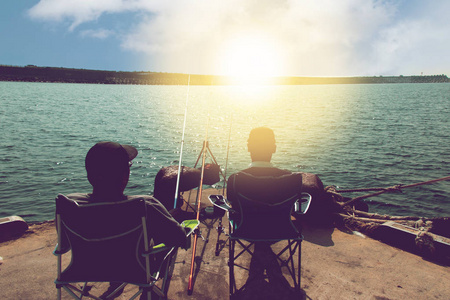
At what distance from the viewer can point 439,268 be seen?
4152mm

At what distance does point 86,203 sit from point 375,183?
14.7 m

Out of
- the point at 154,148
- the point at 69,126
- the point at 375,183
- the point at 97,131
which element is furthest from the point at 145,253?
the point at 69,126

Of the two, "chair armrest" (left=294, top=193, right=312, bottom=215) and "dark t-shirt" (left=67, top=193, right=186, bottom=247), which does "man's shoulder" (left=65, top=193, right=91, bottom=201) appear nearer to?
"dark t-shirt" (left=67, top=193, right=186, bottom=247)

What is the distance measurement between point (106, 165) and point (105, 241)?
2.14 feet

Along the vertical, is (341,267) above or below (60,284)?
below

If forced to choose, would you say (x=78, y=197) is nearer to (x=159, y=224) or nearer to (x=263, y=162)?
(x=159, y=224)

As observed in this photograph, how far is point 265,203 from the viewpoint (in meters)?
3.30

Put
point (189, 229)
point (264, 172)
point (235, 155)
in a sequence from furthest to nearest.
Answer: point (235, 155), point (264, 172), point (189, 229)

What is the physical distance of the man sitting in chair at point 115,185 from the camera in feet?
7.95

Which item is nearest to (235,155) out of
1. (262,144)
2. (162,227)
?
(262,144)

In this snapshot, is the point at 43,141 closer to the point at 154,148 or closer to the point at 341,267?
the point at 154,148

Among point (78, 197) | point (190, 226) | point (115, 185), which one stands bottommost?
point (190, 226)

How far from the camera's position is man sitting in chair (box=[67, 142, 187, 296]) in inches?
95.3

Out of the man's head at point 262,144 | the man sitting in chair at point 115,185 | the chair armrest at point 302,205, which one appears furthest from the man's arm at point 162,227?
the chair armrest at point 302,205
